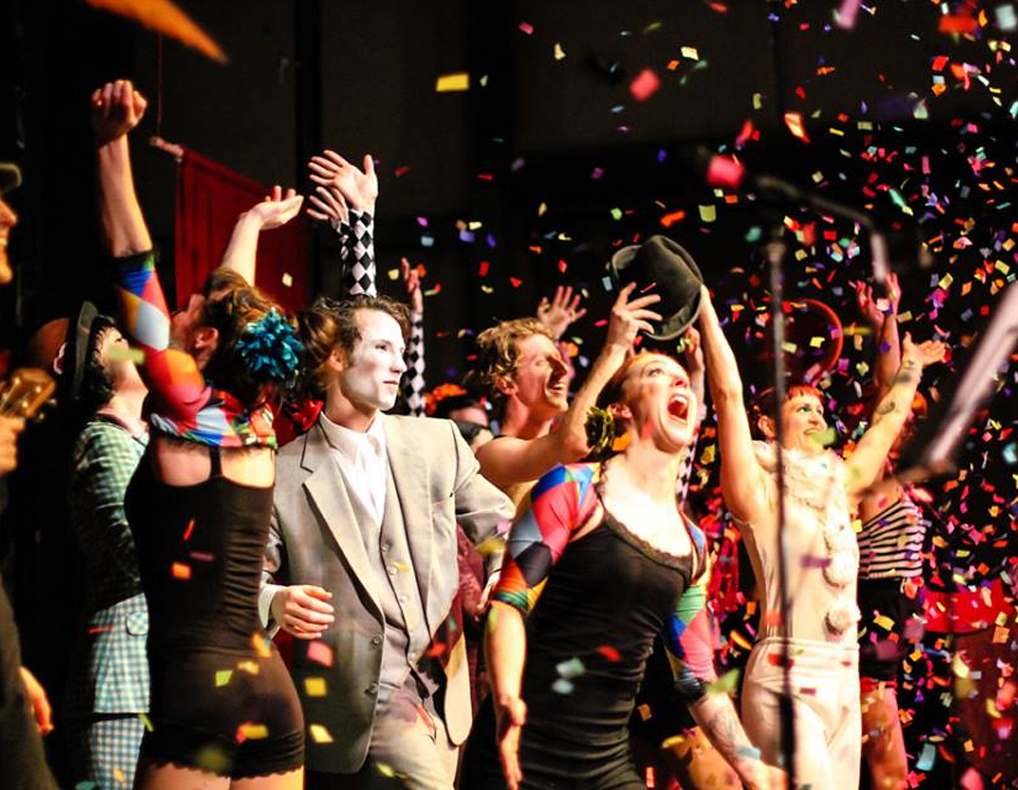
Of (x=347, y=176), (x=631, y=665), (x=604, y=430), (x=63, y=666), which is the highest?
(x=347, y=176)

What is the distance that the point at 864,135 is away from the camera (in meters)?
7.21

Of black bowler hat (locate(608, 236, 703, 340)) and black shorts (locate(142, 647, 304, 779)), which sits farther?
black bowler hat (locate(608, 236, 703, 340))

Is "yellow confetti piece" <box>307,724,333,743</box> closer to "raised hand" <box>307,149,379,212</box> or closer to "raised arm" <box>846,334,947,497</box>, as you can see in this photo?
"raised hand" <box>307,149,379,212</box>

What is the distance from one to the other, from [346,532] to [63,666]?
1.20m

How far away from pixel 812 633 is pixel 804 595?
0.36ft

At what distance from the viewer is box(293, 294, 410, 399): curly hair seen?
3873 millimetres

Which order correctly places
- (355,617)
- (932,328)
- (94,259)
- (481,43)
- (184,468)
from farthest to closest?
(481,43), (932,328), (94,259), (355,617), (184,468)

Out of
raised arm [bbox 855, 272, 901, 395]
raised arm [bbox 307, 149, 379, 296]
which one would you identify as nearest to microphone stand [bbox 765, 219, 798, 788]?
raised arm [bbox 307, 149, 379, 296]

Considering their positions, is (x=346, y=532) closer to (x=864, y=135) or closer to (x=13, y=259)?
(x=13, y=259)

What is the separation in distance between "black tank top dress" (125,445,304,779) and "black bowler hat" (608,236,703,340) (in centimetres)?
135

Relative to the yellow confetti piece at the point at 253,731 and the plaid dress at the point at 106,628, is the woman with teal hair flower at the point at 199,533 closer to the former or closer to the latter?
the yellow confetti piece at the point at 253,731

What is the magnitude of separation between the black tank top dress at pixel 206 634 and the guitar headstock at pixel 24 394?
27 centimetres

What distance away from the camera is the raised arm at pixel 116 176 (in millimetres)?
3072

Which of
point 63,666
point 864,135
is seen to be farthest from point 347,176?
point 864,135
